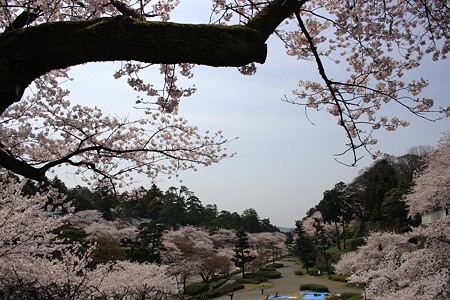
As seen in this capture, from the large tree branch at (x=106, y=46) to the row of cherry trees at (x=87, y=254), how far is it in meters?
1.90

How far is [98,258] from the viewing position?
1953cm

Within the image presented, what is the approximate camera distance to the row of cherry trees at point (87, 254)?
17.0 ft

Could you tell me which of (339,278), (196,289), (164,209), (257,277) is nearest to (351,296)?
(339,278)

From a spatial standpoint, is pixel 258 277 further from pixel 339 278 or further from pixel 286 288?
pixel 339 278

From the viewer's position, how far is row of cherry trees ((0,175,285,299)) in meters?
5.17

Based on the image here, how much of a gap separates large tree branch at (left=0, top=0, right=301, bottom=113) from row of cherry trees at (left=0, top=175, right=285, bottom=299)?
1897mm

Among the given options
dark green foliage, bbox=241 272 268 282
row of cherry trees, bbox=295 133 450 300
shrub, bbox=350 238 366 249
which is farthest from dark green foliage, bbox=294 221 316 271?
row of cherry trees, bbox=295 133 450 300

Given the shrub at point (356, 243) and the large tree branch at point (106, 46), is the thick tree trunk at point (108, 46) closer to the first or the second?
the large tree branch at point (106, 46)

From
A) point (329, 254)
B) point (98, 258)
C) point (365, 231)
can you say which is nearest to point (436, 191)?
point (98, 258)

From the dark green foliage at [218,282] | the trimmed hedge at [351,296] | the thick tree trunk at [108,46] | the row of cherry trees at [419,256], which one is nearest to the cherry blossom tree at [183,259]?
the dark green foliage at [218,282]

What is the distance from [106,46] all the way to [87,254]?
11584 mm

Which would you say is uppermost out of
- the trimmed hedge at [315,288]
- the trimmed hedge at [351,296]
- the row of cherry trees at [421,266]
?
the row of cherry trees at [421,266]

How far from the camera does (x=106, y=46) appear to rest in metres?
1.87

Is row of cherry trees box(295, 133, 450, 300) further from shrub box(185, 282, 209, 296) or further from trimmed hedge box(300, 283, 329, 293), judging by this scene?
shrub box(185, 282, 209, 296)
